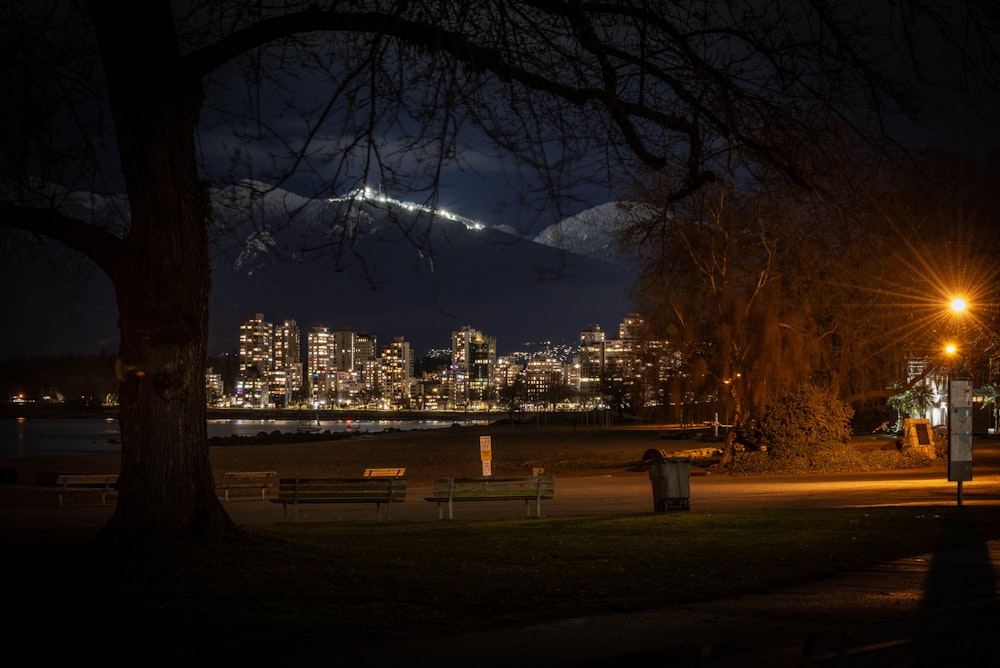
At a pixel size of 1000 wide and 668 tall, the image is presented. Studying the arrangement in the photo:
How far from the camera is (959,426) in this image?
19172 millimetres

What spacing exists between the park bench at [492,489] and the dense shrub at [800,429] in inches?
626

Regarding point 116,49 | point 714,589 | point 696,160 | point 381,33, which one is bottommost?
point 714,589

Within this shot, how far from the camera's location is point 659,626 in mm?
8516

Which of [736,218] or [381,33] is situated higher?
[736,218]

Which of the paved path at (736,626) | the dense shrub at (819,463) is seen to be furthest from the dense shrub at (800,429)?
the paved path at (736,626)

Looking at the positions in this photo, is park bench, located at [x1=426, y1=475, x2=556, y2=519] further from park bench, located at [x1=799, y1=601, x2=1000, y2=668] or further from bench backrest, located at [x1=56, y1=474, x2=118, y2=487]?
park bench, located at [x1=799, y1=601, x2=1000, y2=668]

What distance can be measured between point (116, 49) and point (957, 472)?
15.6 metres

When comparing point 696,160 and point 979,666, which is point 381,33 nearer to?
point 696,160

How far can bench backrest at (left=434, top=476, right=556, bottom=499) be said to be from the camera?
2152 centimetres

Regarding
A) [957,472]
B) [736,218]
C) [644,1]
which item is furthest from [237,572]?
[736,218]

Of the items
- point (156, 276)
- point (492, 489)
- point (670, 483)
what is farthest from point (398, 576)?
point (492, 489)

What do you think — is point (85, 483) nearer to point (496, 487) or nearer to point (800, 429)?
point (496, 487)

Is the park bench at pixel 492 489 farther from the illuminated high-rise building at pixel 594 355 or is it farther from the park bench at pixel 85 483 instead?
the illuminated high-rise building at pixel 594 355

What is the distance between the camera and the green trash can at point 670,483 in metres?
19.6
